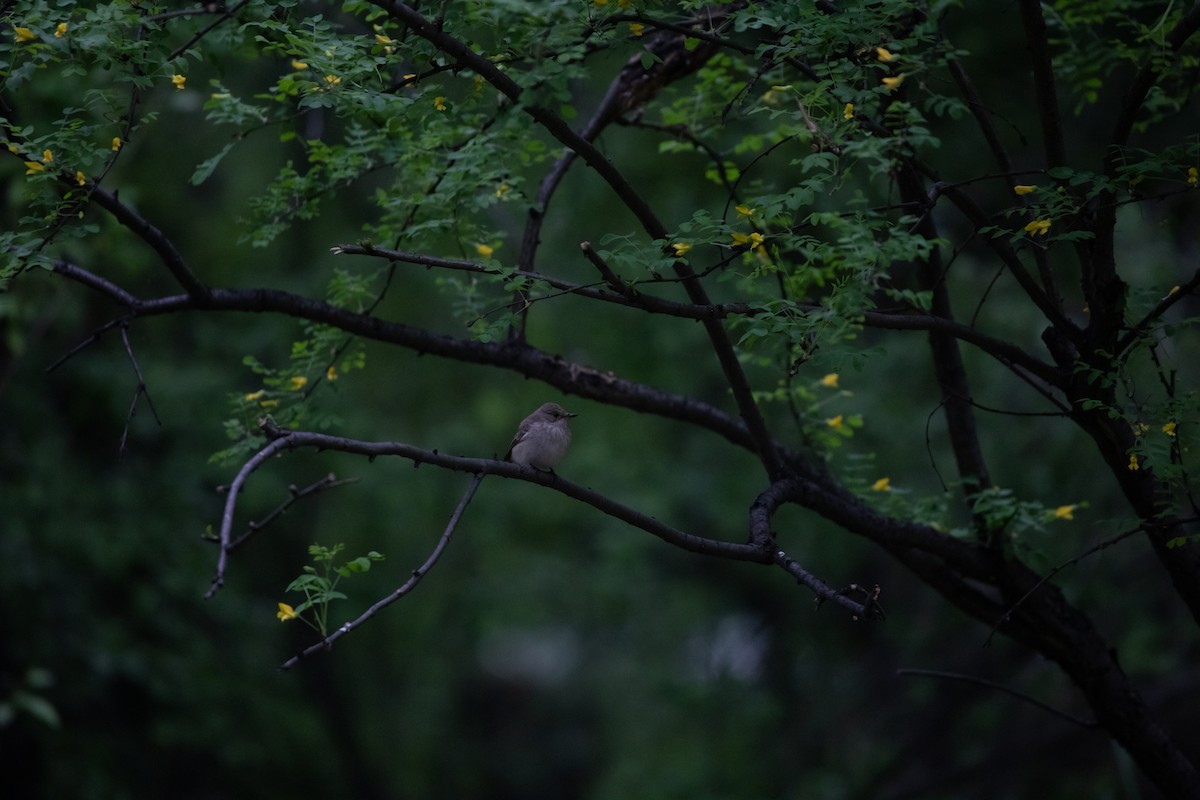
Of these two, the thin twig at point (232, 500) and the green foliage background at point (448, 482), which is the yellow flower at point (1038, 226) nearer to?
the green foliage background at point (448, 482)

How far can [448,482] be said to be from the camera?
481 inches

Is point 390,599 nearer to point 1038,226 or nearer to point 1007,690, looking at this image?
point 1038,226

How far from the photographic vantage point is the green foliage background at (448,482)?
15.7ft

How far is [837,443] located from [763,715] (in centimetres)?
696

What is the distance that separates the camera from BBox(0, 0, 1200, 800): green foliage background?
480 cm

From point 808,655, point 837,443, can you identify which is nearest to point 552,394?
point 808,655

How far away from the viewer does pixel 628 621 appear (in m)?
15.0

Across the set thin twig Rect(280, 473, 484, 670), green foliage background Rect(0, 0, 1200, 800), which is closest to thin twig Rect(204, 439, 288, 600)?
thin twig Rect(280, 473, 484, 670)

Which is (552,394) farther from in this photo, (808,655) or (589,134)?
(589,134)

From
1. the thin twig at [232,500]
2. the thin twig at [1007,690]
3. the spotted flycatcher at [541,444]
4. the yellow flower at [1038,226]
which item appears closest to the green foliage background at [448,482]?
the yellow flower at [1038,226]

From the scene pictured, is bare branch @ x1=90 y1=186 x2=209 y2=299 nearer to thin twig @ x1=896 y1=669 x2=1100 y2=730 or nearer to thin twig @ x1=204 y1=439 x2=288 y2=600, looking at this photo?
thin twig @ x1=204 y1=439 x2=288 y2=600

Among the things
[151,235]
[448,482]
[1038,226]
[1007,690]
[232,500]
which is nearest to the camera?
[232,500]

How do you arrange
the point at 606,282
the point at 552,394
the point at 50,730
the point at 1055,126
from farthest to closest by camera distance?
the point at 552,394, the point at 50,730, the point at 1055,126, the point at 606,282

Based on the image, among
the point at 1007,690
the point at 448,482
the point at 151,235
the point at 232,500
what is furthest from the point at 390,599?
the point at 448,482
